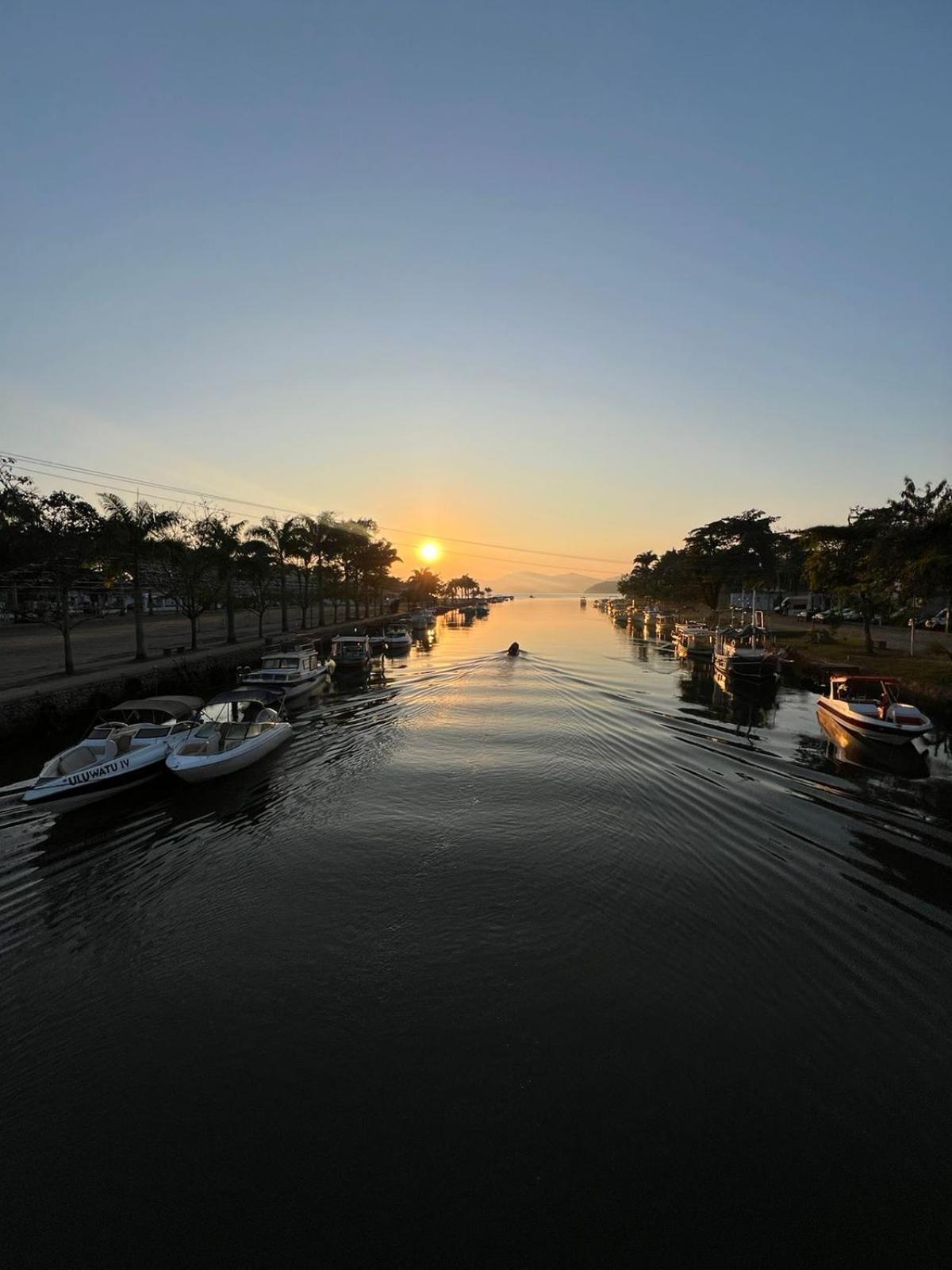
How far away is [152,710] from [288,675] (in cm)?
1511

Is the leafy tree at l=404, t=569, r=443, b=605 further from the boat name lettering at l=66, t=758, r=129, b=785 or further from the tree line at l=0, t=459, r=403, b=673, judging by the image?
the boat name lettering at l=66, t=758, r=129, b=785

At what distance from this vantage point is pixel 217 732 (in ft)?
79.4

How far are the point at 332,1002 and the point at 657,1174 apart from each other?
585 centimetres

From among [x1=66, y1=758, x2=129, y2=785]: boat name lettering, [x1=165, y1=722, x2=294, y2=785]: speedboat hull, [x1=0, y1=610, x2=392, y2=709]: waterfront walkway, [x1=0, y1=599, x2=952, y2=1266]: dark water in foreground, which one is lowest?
[x1=0, y1=599, x2=952, y2=1266]: dark water in foreground

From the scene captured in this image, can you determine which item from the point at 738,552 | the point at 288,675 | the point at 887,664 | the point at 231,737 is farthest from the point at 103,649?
the point at 738,552

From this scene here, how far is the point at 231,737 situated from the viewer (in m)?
25.1

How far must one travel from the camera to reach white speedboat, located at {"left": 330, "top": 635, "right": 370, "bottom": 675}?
54.6 m

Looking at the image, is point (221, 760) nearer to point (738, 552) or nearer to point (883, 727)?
point (883, 727)

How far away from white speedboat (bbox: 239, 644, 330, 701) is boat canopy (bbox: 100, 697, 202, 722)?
11531 millimetres

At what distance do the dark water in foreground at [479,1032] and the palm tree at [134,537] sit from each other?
101ft

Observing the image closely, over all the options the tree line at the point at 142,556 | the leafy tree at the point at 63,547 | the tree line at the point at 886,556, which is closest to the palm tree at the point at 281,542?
the tree line at the point at 142,556

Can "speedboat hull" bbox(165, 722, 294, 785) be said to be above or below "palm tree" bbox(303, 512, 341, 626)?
below

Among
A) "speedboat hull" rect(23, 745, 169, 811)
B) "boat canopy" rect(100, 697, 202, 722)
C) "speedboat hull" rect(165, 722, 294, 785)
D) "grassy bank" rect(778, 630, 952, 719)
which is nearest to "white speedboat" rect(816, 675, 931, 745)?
"grassy bank" rect(778, 630, 952, 719)

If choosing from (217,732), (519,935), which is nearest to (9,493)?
(217,732)
